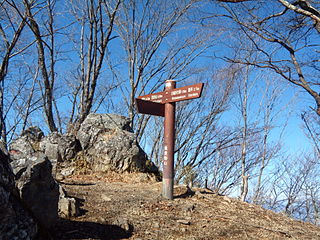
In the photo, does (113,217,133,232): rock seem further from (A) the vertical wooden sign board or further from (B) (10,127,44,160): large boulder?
(B) (10,127,44,160): large boulder

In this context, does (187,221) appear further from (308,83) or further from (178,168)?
(178,168)

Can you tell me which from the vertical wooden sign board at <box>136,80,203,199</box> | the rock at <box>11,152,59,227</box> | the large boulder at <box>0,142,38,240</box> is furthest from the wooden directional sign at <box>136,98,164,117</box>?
the large boulder at <box>0,142,38,240</box>

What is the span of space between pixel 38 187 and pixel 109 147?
179 inches

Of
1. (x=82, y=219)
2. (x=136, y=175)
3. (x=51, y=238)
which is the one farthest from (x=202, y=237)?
(x=136, y=175)

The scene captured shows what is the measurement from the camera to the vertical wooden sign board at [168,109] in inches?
194

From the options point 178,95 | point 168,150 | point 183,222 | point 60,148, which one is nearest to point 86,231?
point 183,222

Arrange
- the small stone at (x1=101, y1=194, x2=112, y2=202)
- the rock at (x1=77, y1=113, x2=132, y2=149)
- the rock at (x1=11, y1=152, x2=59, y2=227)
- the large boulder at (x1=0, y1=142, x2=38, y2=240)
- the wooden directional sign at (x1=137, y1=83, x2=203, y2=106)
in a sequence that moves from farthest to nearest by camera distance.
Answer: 1. the rock at (x1=77, y1=113, x2=132, y2=149)
2. the wooden directional sign at (x1=137, y1=83, x2=203, y2=106)
3. the small stone at (x1=101, y1=194, x2=112, y2=202)
4. the rock at (x1=11, y1=152, x2=59, y2=227)
5. the large boulder at (x1=0, y1=142, x2=38, y2=240)

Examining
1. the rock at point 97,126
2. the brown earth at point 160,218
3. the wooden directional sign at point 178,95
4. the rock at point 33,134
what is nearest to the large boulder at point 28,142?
the rock at point 33,134

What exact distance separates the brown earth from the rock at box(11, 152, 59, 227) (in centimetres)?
24

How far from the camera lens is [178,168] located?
38.0 feet

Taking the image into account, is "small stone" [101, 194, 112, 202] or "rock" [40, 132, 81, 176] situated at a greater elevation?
"rock" [40, 132, 81, 176]

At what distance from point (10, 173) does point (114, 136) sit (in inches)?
200

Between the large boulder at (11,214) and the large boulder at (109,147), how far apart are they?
462 cm

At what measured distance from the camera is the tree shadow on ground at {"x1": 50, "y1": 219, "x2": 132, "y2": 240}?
270 centimetres
